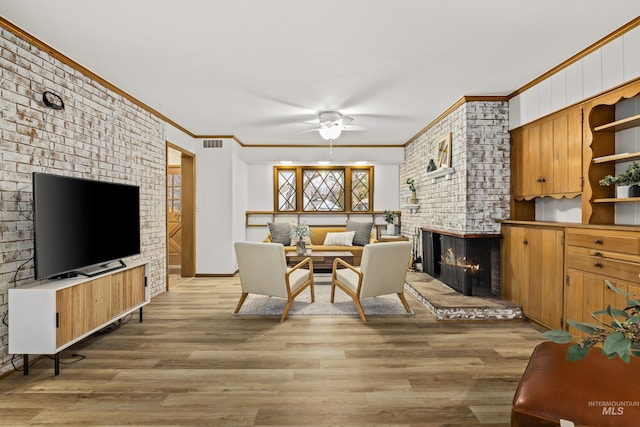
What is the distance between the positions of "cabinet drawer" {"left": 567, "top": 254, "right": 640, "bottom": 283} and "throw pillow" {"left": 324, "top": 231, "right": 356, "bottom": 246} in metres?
4.22

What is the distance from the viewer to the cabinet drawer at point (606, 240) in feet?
8.21

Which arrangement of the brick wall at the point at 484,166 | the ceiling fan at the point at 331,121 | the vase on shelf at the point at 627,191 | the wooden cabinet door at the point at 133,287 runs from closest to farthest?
1. the vase on shelf at the point at 627,191
2. the wooden cabinet door at the point at 133,287
3. the brick wall at the point at 484,166
4. the ceiling fan at the point at 331,121

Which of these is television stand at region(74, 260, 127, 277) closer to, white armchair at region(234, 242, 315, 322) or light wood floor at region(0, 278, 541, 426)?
light wood floor at region(0, 278, 541, 426)

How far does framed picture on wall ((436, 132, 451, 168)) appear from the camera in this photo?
4695 millimetres

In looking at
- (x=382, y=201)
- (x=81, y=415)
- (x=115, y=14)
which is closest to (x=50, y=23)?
(x=115, y=14)

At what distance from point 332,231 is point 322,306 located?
10.5 feet

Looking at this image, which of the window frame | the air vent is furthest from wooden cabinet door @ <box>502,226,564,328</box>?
the air vent

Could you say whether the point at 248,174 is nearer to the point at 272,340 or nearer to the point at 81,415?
the point at 272,340

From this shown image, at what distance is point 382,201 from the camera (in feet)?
25.2

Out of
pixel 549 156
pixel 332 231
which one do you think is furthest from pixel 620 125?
pixel 332 231

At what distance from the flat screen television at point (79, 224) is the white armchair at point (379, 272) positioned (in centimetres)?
243

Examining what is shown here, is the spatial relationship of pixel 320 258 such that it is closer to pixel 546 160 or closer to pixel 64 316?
pixel 546 160

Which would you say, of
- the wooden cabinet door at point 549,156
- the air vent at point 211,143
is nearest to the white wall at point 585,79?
the wooden cabinet door at point 549,156

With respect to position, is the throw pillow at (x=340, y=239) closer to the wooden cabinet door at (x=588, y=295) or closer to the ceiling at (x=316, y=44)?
the ceiling at (x=316, y=44)
